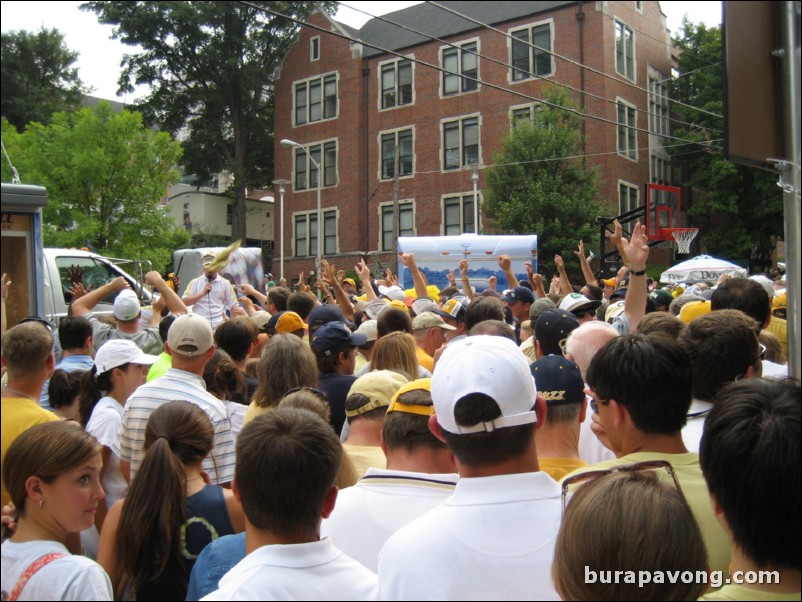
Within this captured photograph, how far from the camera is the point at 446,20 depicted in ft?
117

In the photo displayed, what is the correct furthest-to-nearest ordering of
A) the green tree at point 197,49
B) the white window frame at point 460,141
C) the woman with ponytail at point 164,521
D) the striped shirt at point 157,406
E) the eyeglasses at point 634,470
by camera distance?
the white window frame at point 460,141 → the green tree at point 197,49 → the striped shirt at point 157,406 → the woman with ponytail at point 164,521 → the eyeglasses at point 634,470

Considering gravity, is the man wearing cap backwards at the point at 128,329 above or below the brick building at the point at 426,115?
below

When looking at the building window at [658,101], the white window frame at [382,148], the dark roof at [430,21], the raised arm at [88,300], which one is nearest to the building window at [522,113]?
the dark roof at [430,21]

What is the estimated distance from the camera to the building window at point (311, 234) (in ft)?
134

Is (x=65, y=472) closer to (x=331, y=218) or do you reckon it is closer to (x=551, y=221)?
(x=551, y=221)

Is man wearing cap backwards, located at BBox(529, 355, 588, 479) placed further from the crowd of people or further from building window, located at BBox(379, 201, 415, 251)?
building window, located at BBox(379, 201, 415, 251)

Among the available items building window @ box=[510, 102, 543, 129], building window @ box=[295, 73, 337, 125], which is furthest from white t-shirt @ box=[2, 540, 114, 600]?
building window @ box=[295, 73, 337, 125]

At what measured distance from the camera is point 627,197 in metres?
31.3

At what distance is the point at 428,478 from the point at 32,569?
4.83 ft

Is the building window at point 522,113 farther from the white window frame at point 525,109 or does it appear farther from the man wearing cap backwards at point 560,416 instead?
the man wearing cap backwards at point 560,416

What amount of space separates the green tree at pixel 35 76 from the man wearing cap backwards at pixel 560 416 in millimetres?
2089

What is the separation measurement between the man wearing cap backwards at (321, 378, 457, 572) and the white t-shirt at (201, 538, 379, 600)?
0.65 meters

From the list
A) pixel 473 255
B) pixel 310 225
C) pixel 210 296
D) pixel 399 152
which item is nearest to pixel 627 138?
pixel 473 255

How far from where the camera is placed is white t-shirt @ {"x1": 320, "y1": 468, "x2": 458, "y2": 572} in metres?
2.66
